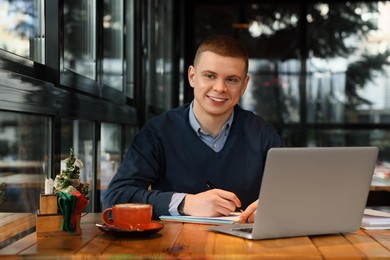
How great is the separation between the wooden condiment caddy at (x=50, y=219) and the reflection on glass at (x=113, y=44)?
182 cm

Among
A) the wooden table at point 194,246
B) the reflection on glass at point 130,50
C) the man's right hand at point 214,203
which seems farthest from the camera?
the reflection on glass at point 130,50

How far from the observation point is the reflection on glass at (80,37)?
2736mm

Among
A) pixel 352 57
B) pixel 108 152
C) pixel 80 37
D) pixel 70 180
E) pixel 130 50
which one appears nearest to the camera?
pixel 70 180

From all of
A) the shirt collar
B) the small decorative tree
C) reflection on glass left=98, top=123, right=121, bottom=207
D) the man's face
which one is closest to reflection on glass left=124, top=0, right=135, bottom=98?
reflection on glass left=98, top=123, right=121, bottom=207

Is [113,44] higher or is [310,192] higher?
[113,44]

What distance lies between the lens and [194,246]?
1510 mm

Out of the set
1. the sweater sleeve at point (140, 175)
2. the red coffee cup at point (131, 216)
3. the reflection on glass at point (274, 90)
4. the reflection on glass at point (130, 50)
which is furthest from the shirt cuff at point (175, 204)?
the reflection on glass at point (274, 90)

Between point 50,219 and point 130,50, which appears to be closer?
point 50,219

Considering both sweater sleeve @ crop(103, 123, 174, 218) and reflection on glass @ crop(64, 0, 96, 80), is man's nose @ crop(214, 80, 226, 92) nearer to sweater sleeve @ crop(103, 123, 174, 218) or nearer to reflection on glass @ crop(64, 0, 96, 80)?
sweater sleeve @ crop(103, 123, 174, 218)

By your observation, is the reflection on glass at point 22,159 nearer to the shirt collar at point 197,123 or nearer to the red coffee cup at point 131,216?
the red coffee cup at point 131,216

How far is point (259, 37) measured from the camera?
718 centimetres

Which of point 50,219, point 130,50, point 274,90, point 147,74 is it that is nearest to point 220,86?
point 50,219

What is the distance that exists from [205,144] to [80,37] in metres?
1.02

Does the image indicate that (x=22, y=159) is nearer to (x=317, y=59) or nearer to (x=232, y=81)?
(x=232, y=81)
